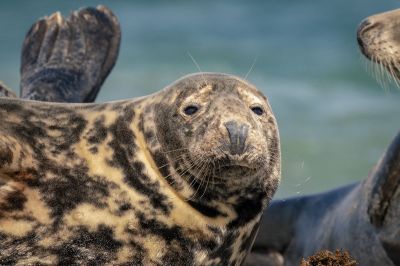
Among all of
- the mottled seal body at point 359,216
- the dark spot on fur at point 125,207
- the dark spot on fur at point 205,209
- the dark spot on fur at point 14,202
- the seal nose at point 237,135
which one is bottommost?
A: the mottled seal body at point 359,216

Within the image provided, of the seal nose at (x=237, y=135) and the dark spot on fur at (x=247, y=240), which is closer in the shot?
the seal nose at (x=237, y=135)

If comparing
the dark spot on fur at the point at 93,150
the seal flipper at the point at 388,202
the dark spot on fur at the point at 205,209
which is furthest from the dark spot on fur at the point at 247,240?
the seal flipper at the point at 388,202

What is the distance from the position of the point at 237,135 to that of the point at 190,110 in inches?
16.9

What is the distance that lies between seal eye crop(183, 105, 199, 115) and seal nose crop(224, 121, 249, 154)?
0.31 metres

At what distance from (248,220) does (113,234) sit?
77 centimetres

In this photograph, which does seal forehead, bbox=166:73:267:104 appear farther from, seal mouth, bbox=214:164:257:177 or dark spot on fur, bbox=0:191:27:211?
dark spot on fur, bbox=0:191:27:211

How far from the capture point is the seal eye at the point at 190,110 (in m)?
4.76

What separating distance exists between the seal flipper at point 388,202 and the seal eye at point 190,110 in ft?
7.40

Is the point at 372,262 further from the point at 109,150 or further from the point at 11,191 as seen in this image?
the point at 11,191

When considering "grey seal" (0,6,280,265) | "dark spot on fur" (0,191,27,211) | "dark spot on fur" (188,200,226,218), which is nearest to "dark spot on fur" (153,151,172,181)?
"grey seal" (0,6,280,265)

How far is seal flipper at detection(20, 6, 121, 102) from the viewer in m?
Answer: 8.88

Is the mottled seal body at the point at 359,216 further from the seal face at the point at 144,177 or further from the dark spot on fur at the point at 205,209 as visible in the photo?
the dark spot on fur at the point at 205,209

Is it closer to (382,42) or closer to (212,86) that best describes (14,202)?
(212,86)

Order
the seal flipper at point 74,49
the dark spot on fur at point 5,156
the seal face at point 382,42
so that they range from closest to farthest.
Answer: the dark spot on fur at point 5,156, the seal face at point 382,42, the seal flipper at point 74,49
